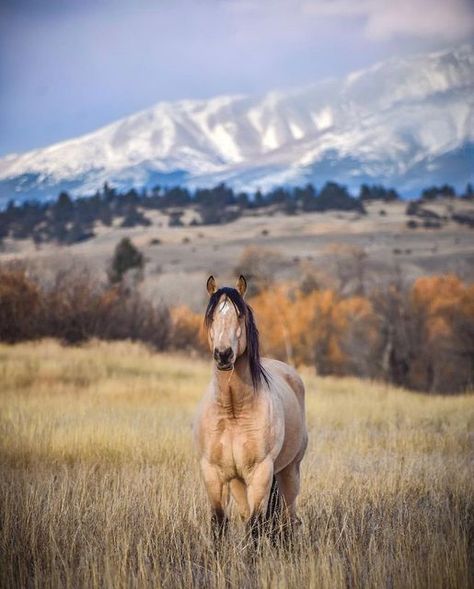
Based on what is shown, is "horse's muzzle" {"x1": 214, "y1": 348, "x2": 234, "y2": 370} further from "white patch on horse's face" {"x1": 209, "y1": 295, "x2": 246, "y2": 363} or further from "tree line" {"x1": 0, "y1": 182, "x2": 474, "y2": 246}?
"tree line" {"x1": 0, "y1": 182, "x2": 474, "y2": 246}

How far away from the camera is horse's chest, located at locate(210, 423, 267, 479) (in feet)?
19.0

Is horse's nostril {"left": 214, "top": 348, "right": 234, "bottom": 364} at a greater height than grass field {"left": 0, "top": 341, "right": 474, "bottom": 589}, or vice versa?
horse's nostril {"left": 214, "top": 348, "right": 234, "bottom": 364}

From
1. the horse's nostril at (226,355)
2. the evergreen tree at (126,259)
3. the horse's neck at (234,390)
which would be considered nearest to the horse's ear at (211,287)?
the horse's neck at (234,390)

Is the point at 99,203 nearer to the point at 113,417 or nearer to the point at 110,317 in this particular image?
the point at 110,317

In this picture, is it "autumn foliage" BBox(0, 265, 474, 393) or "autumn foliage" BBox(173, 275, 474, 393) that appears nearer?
"autumn foliage" BBox(0, 265, 474, 393)

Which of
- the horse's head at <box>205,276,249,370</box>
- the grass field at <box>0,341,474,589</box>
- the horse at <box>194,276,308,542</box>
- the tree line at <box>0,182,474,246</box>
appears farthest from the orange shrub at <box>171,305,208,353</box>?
the tree line at <box>0,182,474,246</box>

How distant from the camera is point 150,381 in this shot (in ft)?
66.8

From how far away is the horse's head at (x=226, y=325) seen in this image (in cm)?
543

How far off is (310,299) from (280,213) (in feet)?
203

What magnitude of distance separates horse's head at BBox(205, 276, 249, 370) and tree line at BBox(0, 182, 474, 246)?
7001 cm

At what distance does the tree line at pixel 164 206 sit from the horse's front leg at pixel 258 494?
70.1 meters

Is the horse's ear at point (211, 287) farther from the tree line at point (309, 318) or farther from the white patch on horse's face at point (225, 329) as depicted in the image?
A: the tree line at point (309, 318)

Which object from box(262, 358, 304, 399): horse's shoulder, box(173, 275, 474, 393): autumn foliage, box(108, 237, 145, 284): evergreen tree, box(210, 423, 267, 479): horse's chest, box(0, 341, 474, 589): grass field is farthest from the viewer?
box(108, 237, 145, 284): evergreen tree

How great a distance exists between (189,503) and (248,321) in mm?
2311
